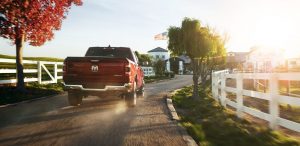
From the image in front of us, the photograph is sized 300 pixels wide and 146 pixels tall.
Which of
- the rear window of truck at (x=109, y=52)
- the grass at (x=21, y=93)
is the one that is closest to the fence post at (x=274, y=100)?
the rear window of truck at (x=109, y=52)

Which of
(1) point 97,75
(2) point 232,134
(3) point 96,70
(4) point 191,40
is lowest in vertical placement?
(2) point 232,134

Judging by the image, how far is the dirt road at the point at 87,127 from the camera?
20.3ft

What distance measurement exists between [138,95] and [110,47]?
10.9 ft

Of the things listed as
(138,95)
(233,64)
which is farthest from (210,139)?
(233,64)

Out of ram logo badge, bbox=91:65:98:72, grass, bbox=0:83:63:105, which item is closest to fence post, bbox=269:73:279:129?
ram logo badge, bbox=91:65:98:72

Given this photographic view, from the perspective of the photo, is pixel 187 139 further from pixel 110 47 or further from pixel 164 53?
pixel 164 53

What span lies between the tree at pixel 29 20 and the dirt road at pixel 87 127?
526 centimetres

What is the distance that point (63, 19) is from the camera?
670 inches

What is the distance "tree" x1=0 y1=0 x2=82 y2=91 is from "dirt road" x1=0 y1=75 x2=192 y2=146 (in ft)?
17.3

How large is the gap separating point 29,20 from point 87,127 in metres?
9.22

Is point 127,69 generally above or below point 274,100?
above

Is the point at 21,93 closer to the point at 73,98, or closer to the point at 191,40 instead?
the point at 73,98

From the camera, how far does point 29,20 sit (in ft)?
50.0

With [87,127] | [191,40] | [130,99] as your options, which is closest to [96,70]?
[130,99]
